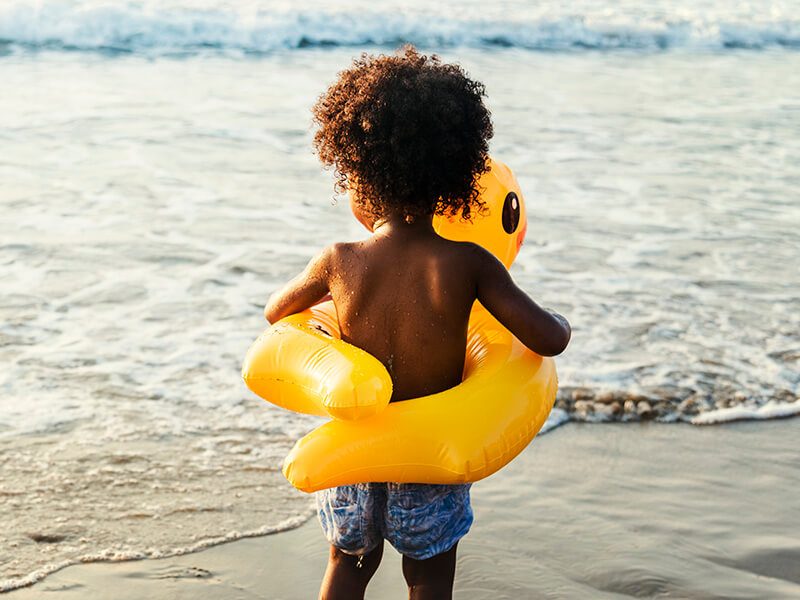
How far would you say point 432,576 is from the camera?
7.86ft

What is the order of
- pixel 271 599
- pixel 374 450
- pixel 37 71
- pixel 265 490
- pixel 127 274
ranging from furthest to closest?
pixel 37 71 < pixel 127 274 < pixel 265 490 < pixel 271 599 < pixel 374 450

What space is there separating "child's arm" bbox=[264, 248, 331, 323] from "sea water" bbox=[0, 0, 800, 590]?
1.05 m

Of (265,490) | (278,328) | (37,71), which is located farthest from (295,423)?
(37,71)

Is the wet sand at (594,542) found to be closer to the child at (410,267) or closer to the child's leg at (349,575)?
the child's leg at (349,575)

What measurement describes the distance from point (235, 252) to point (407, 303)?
3.76m

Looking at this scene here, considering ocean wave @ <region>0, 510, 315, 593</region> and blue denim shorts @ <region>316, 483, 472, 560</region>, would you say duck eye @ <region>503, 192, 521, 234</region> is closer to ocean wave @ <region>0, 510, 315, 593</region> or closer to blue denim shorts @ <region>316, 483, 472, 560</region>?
blue denim shorts @ <region>316, 483, 472, 560</region>

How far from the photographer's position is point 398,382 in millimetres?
2305

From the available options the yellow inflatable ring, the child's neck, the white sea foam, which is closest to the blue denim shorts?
the yellow inflatable ring

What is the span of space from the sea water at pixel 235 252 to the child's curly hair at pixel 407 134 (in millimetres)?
1467

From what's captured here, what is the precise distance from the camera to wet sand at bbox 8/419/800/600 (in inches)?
116

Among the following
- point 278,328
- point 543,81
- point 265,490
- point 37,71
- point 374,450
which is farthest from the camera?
point 543,81

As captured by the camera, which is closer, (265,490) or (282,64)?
(265,490)

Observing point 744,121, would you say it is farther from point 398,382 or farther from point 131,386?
point 398,382

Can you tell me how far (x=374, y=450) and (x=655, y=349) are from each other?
2.83 metres
